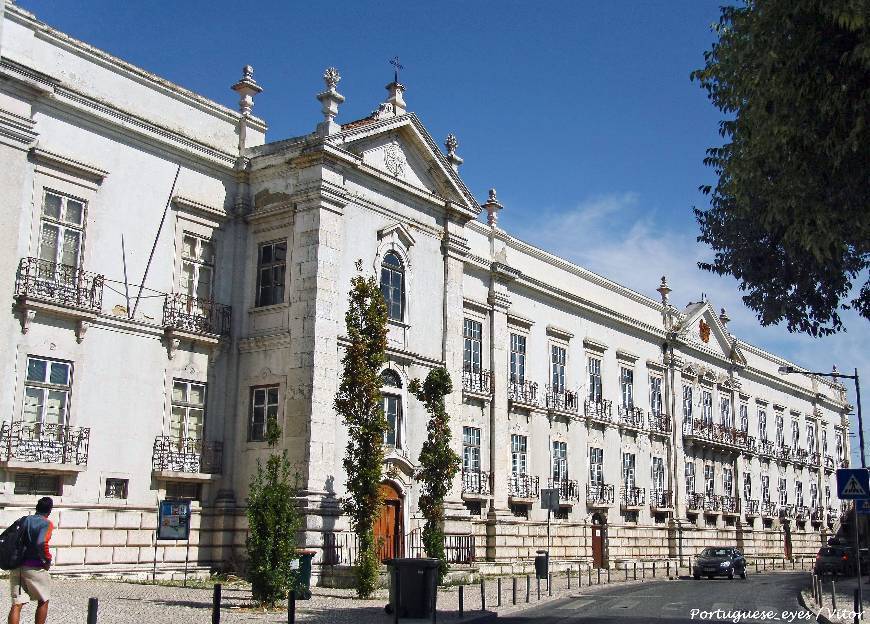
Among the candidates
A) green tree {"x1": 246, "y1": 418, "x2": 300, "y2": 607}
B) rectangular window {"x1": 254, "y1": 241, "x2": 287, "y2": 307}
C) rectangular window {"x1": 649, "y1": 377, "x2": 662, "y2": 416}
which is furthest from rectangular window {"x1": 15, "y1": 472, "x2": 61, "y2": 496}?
rectangular window {"x1": 649, "y1": 377, "x2": 662, "y2": 416}

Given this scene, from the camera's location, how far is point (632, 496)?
1661 inches

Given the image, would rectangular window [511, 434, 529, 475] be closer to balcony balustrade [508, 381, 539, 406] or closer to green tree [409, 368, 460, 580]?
balcony balustrade [508, 381, 539, 406]

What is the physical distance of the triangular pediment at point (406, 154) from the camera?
1126 inches

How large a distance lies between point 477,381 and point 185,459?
11.8 meters

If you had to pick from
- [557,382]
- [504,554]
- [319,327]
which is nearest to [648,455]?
[557,382]

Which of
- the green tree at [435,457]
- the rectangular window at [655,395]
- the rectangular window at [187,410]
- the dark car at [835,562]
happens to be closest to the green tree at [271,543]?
the rectangular window at [187,410]

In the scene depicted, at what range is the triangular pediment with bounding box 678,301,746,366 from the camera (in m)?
49.2

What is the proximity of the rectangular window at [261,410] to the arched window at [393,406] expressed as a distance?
3.25 meters

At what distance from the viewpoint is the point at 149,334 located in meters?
25.0

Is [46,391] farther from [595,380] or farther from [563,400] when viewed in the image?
[595,380]

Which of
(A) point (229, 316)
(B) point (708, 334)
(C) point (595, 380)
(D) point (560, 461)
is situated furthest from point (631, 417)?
(A) point (229, 316)

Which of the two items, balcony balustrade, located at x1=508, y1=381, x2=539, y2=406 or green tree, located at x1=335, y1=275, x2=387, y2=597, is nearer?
green tree, located at x1=335, y1=275, x2=387, y2=597

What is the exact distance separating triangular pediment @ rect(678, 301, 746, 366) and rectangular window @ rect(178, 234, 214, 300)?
27340mm

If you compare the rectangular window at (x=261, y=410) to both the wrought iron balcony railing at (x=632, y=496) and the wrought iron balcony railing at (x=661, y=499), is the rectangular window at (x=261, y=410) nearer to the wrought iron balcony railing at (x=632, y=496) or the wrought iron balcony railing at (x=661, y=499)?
the wrought iron balcony railing at (x=632, y=496)
